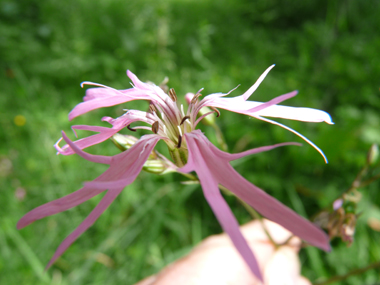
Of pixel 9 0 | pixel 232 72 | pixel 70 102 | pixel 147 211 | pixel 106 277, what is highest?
pixel 9 0

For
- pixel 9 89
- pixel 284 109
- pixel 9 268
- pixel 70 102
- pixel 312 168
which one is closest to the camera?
pixel 284 109

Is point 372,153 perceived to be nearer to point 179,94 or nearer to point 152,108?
point 152,108

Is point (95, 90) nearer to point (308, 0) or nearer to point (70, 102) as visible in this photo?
point (70, 102)

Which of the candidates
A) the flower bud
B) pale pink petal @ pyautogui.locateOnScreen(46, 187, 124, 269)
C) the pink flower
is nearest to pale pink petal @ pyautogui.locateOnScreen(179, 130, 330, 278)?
the pink flower

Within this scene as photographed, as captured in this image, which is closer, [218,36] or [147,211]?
[147,211]

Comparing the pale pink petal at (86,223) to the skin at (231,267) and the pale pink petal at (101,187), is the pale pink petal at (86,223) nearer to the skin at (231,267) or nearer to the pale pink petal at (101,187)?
the pale pink petal at (101,187)

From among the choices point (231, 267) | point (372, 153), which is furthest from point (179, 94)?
point (372, 153)

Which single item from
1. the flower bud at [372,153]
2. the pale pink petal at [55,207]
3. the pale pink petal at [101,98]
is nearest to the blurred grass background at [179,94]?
the pale pink petal at [55,207]

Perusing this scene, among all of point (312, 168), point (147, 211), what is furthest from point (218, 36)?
point (147, 211)
